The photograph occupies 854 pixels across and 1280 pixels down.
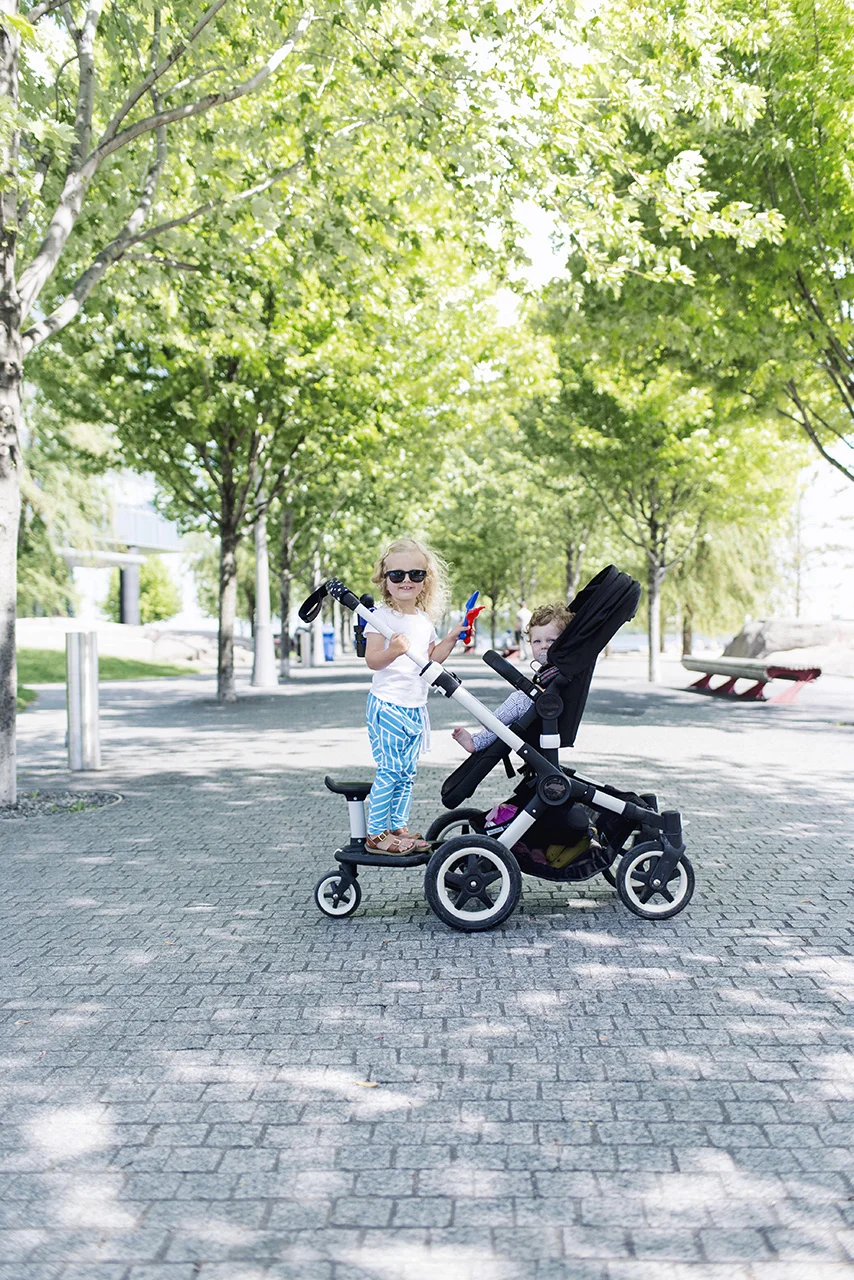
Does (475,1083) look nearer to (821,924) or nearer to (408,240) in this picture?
(821,924)

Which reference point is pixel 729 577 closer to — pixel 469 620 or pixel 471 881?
pixel 471 881

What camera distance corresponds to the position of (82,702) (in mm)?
11258

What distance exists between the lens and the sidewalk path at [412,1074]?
2625 millimetres

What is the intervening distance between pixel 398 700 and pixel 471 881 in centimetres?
91

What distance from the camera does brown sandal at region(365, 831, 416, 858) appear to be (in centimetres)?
537

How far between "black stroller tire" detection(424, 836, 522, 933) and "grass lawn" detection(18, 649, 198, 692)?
20.9 meters

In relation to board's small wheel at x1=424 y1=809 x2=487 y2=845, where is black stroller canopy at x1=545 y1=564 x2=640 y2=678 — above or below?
above

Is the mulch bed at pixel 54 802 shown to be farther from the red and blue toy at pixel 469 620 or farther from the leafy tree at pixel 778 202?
the leafy tree at pixel 778 202

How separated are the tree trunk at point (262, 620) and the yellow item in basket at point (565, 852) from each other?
62.5 ft

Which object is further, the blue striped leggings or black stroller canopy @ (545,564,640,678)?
the blue striped leggings

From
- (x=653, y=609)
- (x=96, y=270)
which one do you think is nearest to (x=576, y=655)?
(x=96, y=270)

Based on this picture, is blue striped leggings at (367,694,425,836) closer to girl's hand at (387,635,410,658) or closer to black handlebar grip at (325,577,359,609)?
girl's hand at (387,635,410,658)

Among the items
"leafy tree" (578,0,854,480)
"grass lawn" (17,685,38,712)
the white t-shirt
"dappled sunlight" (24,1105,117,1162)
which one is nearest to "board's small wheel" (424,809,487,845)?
the white t-shirt

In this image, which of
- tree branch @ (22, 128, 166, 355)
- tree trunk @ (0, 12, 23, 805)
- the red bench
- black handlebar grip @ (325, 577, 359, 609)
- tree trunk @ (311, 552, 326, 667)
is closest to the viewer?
black handlebar grip @ (325, 577, 359, 609)
